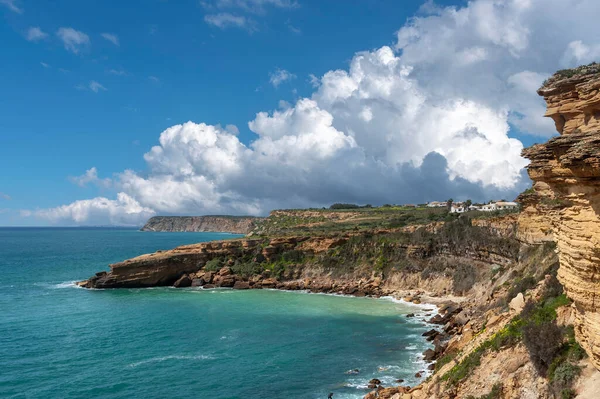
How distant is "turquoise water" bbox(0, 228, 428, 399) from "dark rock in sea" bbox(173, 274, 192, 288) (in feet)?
27.8

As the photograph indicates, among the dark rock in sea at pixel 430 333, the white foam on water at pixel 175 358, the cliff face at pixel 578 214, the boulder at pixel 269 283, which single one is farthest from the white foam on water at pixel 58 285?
the cliff face at pixel 578 214

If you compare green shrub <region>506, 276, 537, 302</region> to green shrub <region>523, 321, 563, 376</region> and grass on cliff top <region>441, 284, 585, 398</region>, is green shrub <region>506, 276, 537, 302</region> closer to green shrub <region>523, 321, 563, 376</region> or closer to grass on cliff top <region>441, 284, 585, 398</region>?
grass on cliff top <region>441, 284, 585, 398</region>

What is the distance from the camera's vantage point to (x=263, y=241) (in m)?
73.9

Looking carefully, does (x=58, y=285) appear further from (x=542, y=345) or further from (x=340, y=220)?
(x=542, y=345)

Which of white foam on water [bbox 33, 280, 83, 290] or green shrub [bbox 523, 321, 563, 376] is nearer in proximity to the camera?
green shrub [bbox 523, 321, 563, 376]

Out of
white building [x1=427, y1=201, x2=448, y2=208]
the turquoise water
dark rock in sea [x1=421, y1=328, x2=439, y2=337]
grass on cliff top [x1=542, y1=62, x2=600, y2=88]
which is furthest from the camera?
white building [x1=427, y1=201, x2=448, y2=208]

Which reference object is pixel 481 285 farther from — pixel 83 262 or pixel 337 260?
pixel 83 262

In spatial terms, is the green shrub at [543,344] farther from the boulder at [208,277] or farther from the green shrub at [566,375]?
the boulder at [208,277]

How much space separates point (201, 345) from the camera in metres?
34.2

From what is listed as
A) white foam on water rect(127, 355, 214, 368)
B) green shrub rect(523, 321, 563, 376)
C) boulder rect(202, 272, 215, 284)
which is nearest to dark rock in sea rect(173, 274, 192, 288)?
boulder rect(202, 272, 215, 284)

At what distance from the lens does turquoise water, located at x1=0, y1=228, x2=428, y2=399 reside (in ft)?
83.9

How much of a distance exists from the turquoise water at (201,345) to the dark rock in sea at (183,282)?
8.47 m

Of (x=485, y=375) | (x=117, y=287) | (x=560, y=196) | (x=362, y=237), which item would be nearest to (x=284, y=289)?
(x=362, y=237)

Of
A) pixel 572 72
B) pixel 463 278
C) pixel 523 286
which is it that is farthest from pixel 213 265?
pixel 572 72
